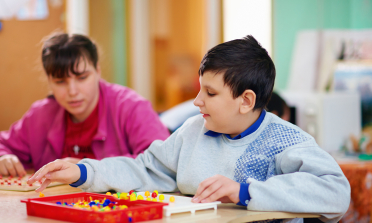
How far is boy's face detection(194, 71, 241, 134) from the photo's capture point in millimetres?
966

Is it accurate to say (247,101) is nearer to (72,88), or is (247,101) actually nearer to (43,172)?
(43,172)

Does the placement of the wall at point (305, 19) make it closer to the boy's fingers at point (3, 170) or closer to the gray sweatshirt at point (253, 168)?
the gray sweatshirt at point (253, 168)

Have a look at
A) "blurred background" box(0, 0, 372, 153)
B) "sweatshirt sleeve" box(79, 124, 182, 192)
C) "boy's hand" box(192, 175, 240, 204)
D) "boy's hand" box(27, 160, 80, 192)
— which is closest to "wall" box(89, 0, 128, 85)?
"blurred background" box(0, 0, 372, 153)

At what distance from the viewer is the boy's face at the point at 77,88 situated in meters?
1.37

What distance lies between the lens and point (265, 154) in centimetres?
94

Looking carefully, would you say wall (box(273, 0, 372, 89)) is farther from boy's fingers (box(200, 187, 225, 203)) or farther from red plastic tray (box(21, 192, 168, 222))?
red plastic tray (box(21, 192, 168, 222))

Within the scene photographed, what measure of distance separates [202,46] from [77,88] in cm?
255

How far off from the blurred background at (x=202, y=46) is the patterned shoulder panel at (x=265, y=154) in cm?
153

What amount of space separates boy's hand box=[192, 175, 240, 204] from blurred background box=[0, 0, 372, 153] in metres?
1.57

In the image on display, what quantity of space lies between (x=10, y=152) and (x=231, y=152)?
0.91 metres

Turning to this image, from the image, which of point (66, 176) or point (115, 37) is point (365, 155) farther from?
point (115, 37)

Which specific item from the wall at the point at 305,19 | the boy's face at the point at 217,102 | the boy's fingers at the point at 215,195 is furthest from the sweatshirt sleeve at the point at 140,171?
the wall at the point at 305,19

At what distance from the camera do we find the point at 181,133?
1093 millimetres

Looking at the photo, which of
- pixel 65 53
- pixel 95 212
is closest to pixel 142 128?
pixel 65 53
